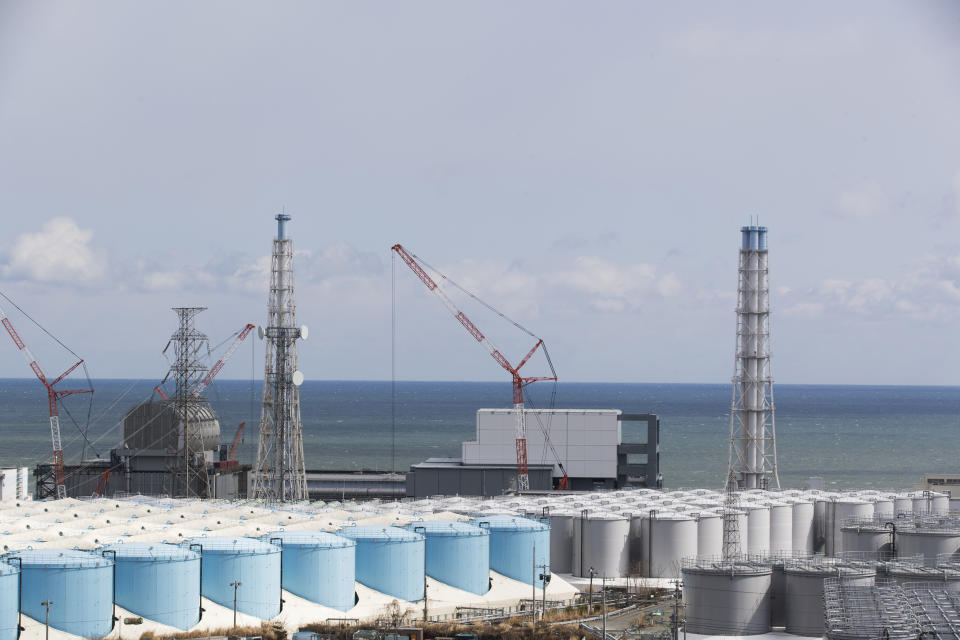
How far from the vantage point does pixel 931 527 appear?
57812 mm

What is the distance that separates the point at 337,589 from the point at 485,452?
43503mm

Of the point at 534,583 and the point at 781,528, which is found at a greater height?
the point at 781,528

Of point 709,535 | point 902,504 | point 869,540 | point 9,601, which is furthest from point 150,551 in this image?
point 902,504

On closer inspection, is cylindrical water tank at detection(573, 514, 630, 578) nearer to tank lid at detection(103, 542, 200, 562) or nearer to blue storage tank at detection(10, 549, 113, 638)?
tank lid at detection(103, 542, 200, 562)

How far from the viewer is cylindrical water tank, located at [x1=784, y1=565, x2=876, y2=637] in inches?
1774

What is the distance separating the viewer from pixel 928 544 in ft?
177

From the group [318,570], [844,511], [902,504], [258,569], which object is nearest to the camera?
[258,569]

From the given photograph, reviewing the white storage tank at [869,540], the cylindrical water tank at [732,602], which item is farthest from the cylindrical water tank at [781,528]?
the cylindrical water tank at [732,602]

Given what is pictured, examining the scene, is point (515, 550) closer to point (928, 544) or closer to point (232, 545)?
point (232, 545)

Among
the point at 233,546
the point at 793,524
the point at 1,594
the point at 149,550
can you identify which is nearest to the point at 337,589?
the point at 233,546

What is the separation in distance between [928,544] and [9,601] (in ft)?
121

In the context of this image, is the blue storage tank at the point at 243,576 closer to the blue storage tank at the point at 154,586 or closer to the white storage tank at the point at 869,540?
the blue storage tank at the point at 154,586

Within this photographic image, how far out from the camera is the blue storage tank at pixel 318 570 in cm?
5178

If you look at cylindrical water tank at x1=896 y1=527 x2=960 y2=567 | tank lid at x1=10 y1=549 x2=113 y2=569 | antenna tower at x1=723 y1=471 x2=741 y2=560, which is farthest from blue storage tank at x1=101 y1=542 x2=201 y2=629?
cylindrical water tank at x1=896 y1=527 x2=960 y2=567
